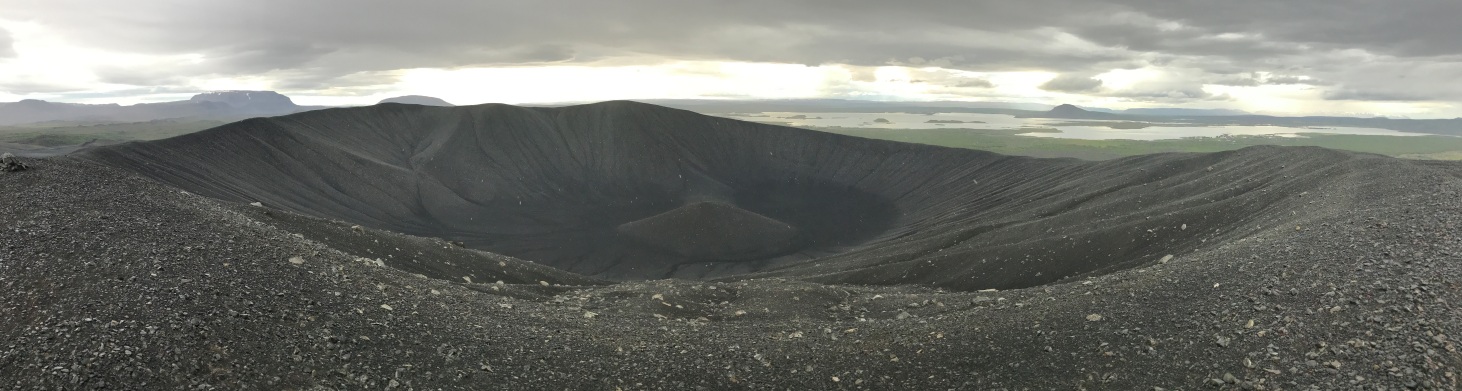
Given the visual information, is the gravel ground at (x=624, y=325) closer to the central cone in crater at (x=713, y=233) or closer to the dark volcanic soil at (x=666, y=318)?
the dark volcanic soil at (x=666, y=318)

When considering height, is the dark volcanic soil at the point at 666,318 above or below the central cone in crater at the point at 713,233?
above

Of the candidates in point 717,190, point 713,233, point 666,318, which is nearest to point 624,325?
point 666,318

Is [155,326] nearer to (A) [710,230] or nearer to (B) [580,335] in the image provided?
(B) [580,335]

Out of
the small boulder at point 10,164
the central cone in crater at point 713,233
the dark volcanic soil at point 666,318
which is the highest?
the small boulder at point 10,164

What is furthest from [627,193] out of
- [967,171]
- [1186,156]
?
[1186,156]

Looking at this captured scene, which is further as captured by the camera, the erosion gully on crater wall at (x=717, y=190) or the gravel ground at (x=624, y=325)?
the erosion gully on crater wall at (x=717, y=190)

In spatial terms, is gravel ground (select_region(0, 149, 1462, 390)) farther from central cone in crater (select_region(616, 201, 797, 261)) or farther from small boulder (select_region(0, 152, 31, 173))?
central cone in crater (select_region(616, 201, 797, 261))

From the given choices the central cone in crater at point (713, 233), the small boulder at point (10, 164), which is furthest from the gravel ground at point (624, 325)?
the central cone in crater at point (713, 233)

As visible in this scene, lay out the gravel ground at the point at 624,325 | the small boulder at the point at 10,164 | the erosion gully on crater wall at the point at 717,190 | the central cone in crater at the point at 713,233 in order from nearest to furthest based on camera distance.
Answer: the gravel ground at the point at 624,325
the small boulder at the point at 10,164
the erosion gully on crater wall at the point at 717,190
the central cone in crater at the point at 713,233
